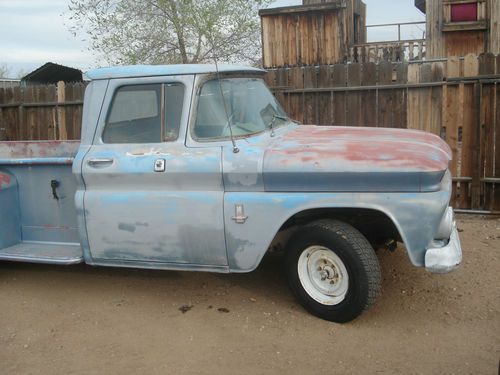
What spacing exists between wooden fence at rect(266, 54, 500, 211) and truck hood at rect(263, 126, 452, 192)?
11.0 ft

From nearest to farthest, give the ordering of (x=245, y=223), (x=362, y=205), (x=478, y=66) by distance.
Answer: (x=362, y=205) → (x=245, y=223) → (x=478, y=66)

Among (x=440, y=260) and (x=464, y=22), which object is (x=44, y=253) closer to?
(x=440, y=260)

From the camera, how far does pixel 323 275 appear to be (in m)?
4.18

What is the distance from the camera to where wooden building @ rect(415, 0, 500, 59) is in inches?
469

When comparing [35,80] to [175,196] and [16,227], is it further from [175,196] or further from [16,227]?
[175,196]

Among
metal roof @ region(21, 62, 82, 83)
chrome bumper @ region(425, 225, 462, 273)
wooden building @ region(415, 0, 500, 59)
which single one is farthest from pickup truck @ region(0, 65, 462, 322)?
wooden building @ region(415, 0, 500, 59)

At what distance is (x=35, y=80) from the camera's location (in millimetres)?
13109

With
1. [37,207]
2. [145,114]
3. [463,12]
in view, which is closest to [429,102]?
[145,114]

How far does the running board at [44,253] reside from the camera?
4.75 metres

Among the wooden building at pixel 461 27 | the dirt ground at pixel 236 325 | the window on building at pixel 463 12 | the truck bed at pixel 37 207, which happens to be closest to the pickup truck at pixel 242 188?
the truck bed at pixel 37 207

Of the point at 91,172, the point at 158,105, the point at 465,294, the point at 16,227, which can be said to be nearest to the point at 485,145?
the point at 465,294

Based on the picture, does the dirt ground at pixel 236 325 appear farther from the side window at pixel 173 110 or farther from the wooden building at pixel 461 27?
the wooden building at pixel 461 27

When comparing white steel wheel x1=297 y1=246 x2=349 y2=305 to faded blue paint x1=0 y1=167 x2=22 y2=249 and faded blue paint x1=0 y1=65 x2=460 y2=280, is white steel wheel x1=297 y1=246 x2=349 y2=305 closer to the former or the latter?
faded blue paint x1=0 y1=65 x2=460 y2=280

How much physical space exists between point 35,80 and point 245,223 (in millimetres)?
10694
